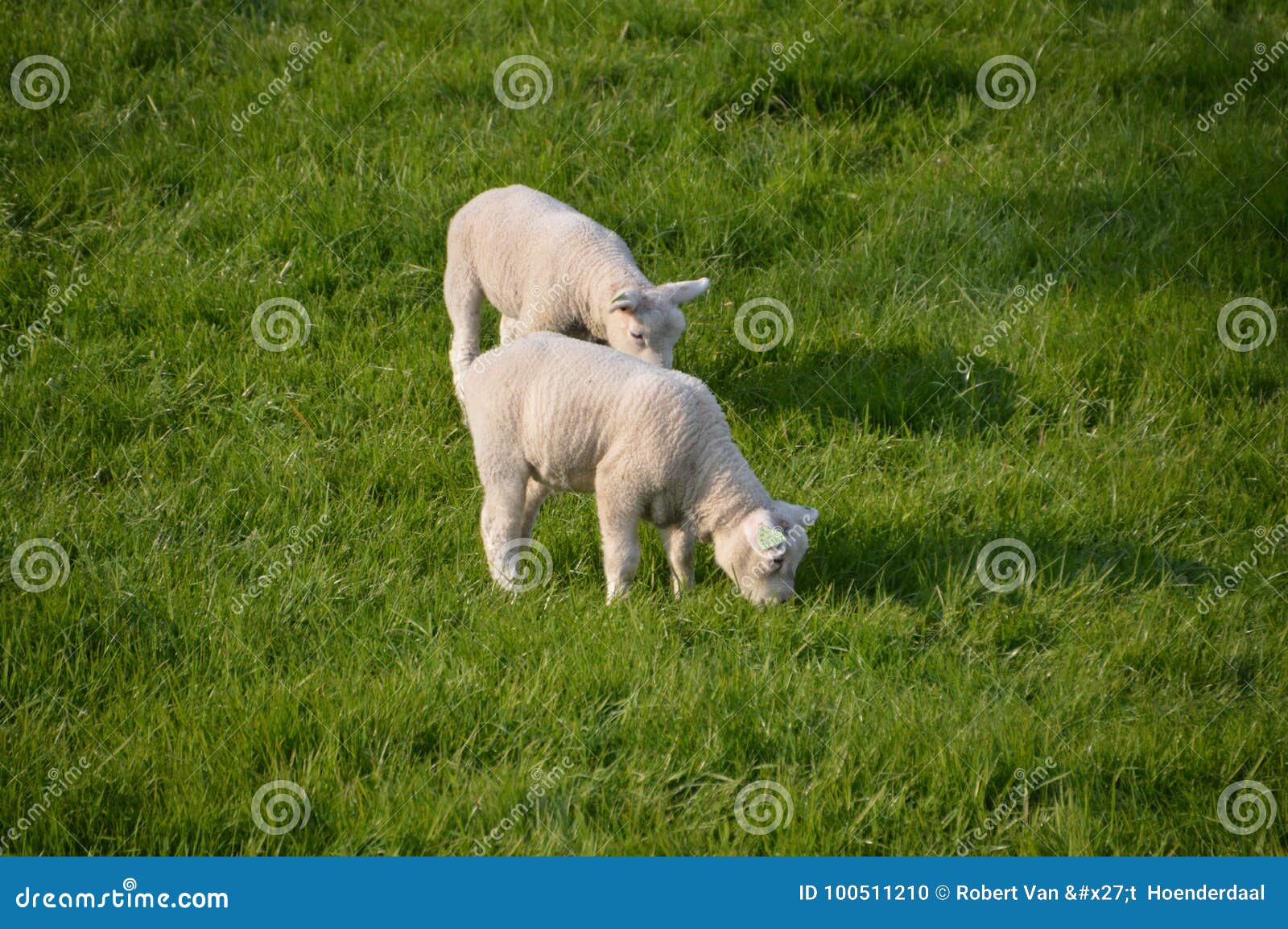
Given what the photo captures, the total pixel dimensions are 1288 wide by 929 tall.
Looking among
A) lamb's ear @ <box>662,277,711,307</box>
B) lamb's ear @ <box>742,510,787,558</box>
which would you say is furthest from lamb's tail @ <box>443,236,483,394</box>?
lamb's ear @ <box>742,510,787,558</box>

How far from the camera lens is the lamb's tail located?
638cm

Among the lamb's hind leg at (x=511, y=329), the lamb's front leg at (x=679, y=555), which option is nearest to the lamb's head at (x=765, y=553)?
the lamb's front leg at (x=679, y=555)

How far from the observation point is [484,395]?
512 centimetres

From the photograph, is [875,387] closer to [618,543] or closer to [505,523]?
[618,543]

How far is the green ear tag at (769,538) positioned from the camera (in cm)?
467

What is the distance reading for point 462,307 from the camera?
6.44 m

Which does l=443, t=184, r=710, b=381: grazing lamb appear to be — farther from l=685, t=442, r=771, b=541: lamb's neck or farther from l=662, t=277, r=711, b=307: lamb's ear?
l=685, t=442, r=771, b=541: lamb's neck

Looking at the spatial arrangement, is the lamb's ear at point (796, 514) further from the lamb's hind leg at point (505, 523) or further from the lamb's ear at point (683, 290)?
the lamb's ear at point (683, 290)

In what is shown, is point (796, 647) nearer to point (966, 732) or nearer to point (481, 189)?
point (966, 732)

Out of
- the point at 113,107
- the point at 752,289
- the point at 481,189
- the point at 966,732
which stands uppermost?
the point at 113,107

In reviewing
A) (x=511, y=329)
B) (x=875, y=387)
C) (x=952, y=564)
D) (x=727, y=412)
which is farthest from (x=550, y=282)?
(x=952, y=564)

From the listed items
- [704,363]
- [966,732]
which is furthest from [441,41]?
[966,732]

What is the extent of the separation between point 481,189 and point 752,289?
1.73 meters

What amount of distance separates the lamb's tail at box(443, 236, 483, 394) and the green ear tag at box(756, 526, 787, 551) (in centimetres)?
221
